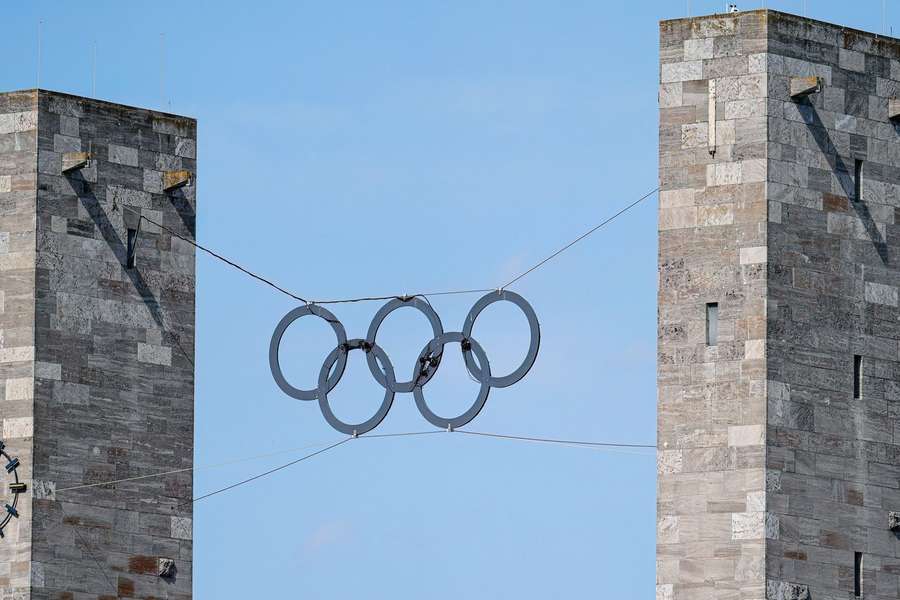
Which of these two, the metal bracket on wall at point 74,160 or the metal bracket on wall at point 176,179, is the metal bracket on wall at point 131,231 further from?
the metal bracket on wall at point 74,160

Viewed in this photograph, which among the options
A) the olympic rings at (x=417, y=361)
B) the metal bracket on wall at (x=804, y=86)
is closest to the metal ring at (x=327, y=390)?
the olympic rings at (x=417, y=361)

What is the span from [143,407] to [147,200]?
4706 millimetres

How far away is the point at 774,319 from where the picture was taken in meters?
59.1

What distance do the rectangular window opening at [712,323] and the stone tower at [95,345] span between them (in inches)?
547

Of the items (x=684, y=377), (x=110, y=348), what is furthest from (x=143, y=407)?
(x=684, y=377)

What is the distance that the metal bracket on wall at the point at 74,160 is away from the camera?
65.4 meters

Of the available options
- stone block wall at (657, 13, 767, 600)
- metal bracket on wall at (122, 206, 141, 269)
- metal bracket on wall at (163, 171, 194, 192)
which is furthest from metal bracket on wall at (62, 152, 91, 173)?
stone block wall at (657, 13, 767, 600)

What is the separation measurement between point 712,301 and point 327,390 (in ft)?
30.0

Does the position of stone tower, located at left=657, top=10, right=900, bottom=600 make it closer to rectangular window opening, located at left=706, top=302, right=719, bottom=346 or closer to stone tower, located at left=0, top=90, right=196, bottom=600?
rectangular window opening, located at left=706, top=302, right=719, bottom=346

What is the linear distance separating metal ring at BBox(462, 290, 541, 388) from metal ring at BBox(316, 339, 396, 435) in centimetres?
218

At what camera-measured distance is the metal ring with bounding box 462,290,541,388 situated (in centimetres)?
6059

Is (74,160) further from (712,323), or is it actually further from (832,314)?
(832,314)

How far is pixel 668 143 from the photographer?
60.5 metres

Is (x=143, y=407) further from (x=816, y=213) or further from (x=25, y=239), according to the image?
(x=816, y=213)
